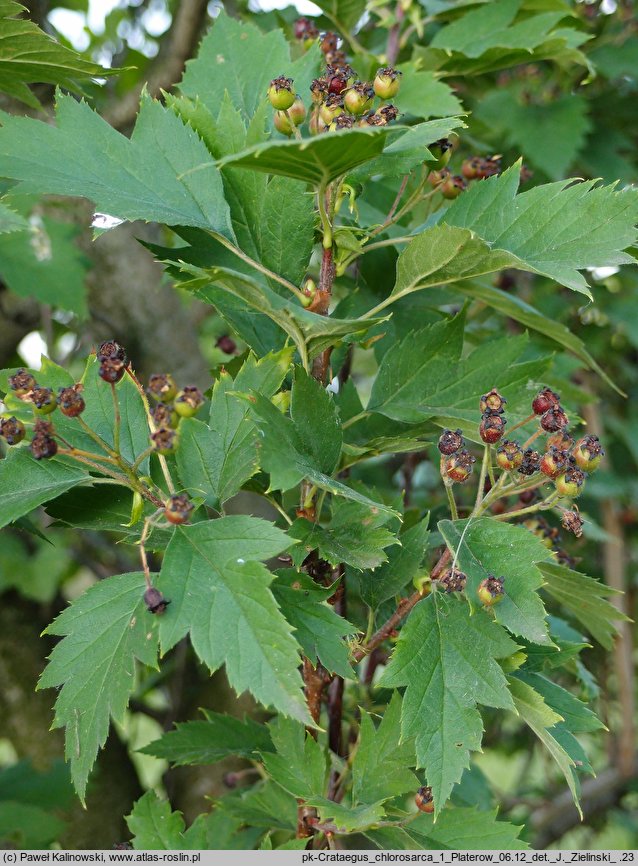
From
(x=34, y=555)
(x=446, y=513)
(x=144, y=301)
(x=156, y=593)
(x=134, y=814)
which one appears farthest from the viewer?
(x=34, y=555)

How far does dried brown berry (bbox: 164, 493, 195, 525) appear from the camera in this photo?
0.75 meters

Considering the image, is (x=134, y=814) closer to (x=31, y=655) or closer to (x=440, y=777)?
(x=440, y=777)

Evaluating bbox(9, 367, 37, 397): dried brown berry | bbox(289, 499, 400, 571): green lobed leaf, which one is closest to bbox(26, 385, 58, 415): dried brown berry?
bbox(9, 367, 37, 397): dried brown berry

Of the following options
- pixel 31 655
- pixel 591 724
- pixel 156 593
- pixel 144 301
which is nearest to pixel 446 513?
pixel 591 724

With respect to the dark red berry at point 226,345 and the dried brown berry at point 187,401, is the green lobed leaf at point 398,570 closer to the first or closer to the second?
the dried brown berry at point 187,401

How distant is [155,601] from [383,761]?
0.35 meters

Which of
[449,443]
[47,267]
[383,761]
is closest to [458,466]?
[449,443]

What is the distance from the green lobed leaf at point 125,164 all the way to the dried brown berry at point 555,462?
1.27 feet

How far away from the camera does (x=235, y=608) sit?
734mm

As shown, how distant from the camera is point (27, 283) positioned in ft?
5.58

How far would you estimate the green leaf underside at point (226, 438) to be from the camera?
832 mm

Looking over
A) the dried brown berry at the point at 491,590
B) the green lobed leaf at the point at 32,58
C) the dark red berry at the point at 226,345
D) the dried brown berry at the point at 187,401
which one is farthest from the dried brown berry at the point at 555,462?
the green lobed leaf at the point at 32,58

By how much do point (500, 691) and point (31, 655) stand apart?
138 cm

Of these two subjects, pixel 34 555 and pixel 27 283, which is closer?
pixel 27 283
